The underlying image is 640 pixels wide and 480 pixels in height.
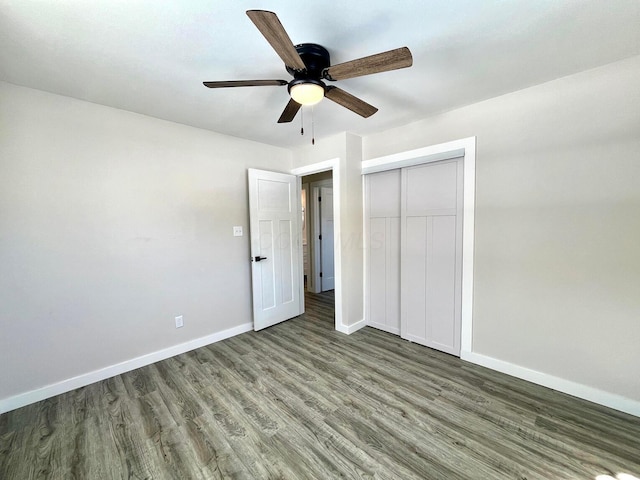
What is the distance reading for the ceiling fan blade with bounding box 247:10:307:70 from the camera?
3.33 ft

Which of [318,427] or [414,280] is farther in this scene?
[414,280]

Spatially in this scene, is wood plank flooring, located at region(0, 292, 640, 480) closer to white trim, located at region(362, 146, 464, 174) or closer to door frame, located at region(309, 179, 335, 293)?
white trim, located at region(362, 146, 464, 174)

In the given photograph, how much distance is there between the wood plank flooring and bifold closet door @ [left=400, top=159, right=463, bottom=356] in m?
0.40

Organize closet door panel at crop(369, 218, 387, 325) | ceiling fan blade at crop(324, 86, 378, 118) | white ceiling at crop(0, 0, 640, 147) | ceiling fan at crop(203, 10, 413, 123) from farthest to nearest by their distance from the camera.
→ closet door panel at crop(369, 218, 387, 325)
ceiling fan blade at crop(324, 86, 378, 118)
white ceiling at crop(0, 0, 640, 147)
ceiling fan at crop(203, 10, 413, 123)

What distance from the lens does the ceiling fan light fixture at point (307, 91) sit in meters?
1.52

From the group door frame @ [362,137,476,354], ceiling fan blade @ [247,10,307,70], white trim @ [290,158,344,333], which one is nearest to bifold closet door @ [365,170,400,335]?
white trim @ [290,158,344,333]

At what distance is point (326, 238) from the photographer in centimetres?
514

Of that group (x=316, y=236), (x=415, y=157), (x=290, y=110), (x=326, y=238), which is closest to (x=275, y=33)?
(x=290, y=110)

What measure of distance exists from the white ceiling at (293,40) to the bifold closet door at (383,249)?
1079mm

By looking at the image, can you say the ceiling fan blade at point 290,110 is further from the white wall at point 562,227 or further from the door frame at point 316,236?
the door frame at point 316,236

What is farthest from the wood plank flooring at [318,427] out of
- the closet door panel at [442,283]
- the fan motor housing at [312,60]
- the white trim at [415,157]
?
the fan motor housing at [312,60]

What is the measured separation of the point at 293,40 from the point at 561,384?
3140mm

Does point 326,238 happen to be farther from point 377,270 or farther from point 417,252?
point 417,252

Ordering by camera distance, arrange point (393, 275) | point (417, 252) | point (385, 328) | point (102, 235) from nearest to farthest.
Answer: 1. point (102, 235)
2. point (417, 252)
3. point (393, 275)
4. point (385, 328)
